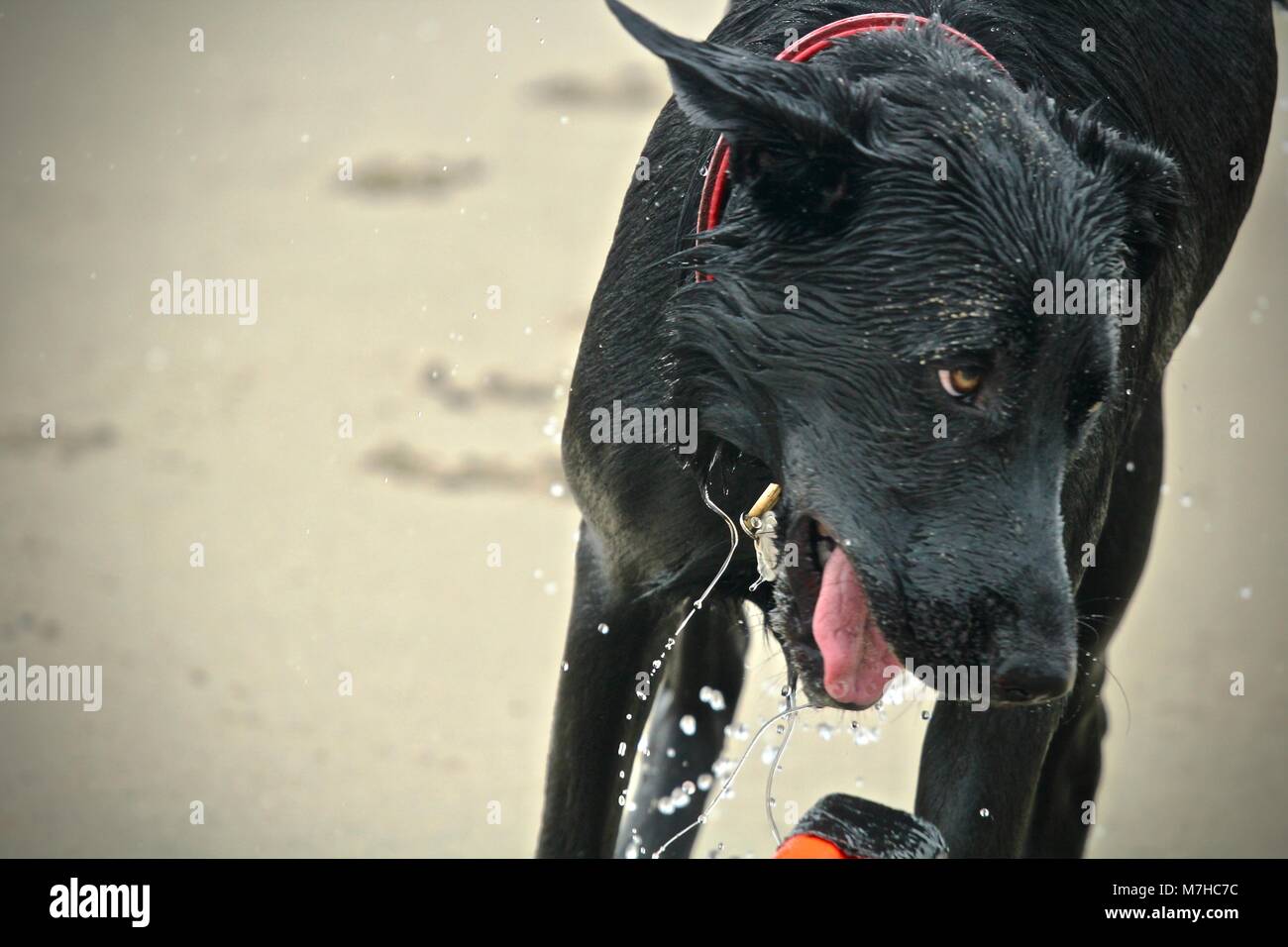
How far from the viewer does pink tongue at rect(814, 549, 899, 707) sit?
2781 millimetres

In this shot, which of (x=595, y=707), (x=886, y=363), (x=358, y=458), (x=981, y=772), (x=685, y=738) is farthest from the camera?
(x=358, y=458)

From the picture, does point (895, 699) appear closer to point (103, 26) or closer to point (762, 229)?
point (762, 229)

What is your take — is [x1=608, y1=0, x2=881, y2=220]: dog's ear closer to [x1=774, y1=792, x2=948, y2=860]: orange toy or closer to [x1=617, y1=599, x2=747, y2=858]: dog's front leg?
[x1=774, y1=792, x2=948, y2=860]: orange toy

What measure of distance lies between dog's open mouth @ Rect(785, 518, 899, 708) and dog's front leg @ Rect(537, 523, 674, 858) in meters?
0.59

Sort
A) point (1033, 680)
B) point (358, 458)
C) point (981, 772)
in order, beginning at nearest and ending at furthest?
point (1033, 680) → point (981, 772) → point (358, 458)

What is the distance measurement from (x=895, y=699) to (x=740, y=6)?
1.40 m

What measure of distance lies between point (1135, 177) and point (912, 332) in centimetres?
56

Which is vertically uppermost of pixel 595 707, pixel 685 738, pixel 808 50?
pixel 808 50

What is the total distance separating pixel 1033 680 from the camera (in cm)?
251

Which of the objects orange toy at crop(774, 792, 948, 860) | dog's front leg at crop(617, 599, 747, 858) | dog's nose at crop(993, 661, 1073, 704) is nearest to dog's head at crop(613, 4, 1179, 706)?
dog's nose at crop(993, 661, 1073, 704)

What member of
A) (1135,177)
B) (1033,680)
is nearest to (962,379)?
(1033,680)

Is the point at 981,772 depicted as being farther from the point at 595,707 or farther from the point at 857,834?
the point at 595,707
